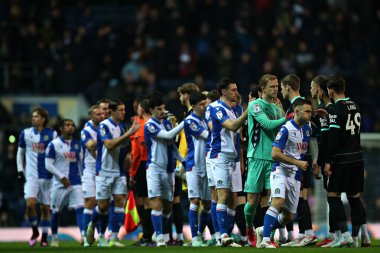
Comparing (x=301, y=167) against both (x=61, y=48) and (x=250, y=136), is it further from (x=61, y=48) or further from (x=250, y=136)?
(x=61, y=48)

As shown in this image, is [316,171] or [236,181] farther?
[236,181]

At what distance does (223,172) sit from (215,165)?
17cm

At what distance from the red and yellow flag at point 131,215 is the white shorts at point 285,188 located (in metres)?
4.00

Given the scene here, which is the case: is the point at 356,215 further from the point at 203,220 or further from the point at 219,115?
the point at 203,220

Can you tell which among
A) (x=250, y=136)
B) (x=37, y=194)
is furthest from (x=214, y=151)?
(x=37, y=194)

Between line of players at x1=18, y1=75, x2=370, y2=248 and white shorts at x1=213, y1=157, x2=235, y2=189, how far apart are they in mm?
13

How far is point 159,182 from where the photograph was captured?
1572 cm

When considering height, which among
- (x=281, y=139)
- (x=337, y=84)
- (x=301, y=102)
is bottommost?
(x=281, y=139)

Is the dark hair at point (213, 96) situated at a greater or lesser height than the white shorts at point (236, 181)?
greater

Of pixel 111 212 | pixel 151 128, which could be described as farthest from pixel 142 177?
pixel 151 128

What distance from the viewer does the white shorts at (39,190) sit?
18.2 meters

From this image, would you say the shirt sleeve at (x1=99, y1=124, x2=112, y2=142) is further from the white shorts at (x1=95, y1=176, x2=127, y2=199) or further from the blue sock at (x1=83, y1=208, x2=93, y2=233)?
the blue sock at (x1=83, y1=208, x2=93, y2=233)

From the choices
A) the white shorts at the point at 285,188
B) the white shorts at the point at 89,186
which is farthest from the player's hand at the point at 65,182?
the white shorts at the point at 285,188

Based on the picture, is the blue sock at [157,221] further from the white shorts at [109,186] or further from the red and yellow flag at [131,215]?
the red and yellow flag at [131,215]
